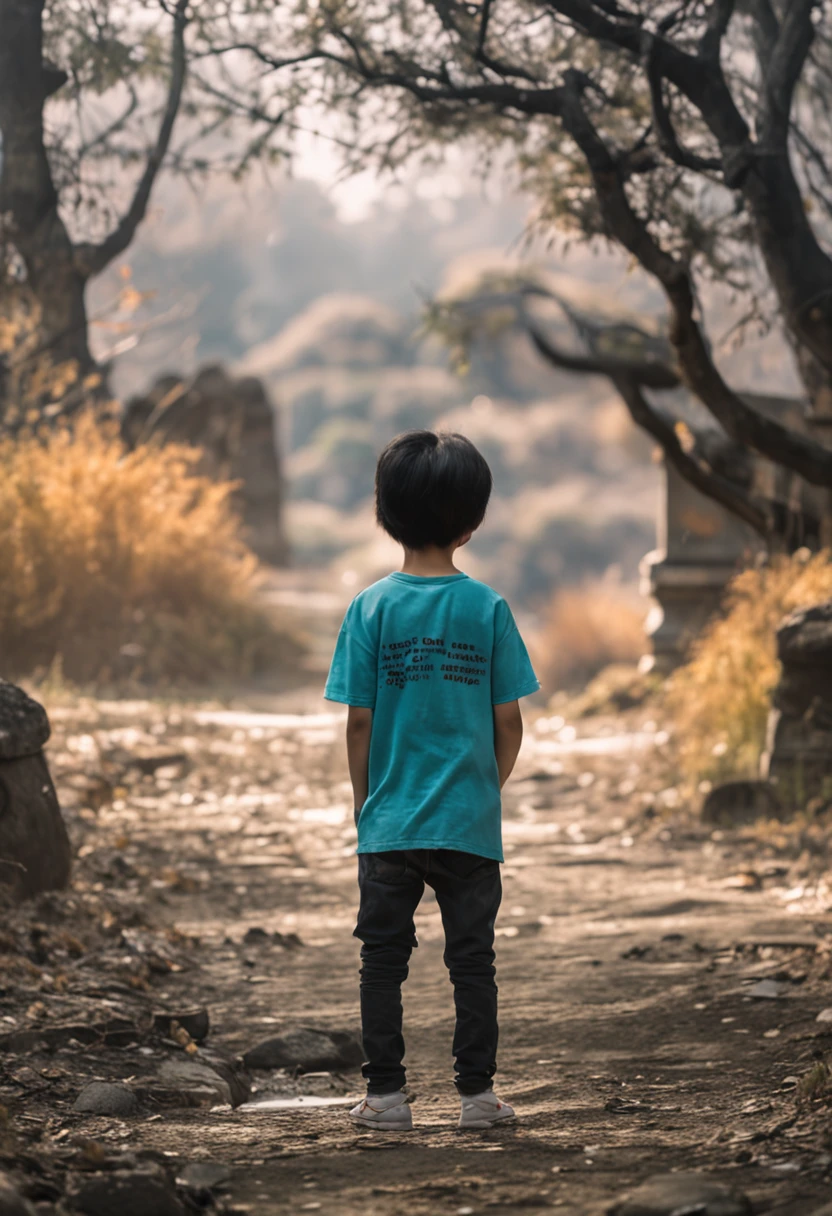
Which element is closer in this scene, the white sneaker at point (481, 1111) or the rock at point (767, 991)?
the white sneaker at point (481, 1111)

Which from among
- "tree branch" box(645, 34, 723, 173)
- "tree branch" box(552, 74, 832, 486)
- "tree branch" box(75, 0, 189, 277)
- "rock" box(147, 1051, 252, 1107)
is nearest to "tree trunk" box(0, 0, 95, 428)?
"tree branch" box(75, 0, 189, 277)

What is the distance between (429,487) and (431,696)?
430mm

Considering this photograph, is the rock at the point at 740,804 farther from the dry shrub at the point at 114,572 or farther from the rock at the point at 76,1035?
the dry shrub at the point at 114,572

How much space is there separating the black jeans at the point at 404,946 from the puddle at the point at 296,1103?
0.34 meters

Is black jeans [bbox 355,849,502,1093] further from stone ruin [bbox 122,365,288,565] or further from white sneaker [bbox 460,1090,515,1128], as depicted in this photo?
stone ruin [bbox 122,365,288,565]

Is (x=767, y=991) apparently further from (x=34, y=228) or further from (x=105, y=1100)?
(x=34, y=228)

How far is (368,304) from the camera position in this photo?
88.4 meters

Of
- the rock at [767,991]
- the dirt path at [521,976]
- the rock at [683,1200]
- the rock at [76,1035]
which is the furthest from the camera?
the rock at [767,991]

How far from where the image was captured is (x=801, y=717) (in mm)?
6555

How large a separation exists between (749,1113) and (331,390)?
7608 cm

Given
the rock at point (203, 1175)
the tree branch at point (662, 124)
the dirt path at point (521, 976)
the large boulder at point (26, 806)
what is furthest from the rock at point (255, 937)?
the tree branch at point (662, 124)

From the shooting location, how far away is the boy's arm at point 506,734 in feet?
10.3

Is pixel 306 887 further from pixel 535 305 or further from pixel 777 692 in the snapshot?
pixel 535 305

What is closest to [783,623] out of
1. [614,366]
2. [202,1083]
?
[614,366]
